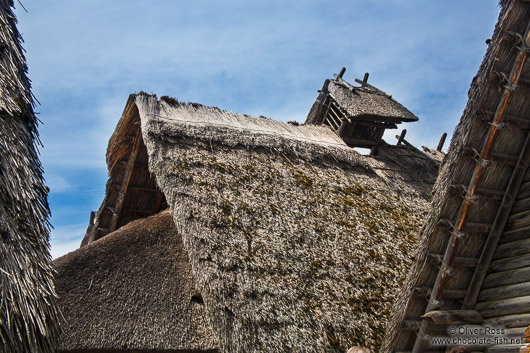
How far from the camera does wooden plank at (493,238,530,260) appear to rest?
469cm

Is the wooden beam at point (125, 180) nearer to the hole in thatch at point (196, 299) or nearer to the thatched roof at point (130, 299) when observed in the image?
the thatched roof at point (130, 299)

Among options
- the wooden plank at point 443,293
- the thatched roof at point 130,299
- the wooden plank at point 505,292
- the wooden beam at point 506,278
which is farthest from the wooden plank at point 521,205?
the thatched roof at point 130,299

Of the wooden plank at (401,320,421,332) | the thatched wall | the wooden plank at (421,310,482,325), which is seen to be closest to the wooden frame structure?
the thatched wall

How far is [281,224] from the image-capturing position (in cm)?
671

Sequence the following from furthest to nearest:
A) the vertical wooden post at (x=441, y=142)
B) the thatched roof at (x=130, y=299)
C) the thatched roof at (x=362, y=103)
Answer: the vertical wooden post at (x=441, y=142) → the thatched roof at (x=362, y=103) → the thatched roof at (x=130, y=299)

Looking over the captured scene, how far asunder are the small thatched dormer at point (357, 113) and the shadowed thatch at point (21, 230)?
6.59 m

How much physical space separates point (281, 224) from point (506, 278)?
9.50ft

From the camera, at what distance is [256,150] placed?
8.26 meters

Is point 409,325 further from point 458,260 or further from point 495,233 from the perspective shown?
point 495,233

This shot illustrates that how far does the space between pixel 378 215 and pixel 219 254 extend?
3.01 metres

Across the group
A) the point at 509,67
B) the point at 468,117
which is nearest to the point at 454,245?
the point at 468,117

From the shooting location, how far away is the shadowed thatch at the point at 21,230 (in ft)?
13.3

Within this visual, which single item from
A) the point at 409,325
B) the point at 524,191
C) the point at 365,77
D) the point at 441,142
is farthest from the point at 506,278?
the point at 441,142

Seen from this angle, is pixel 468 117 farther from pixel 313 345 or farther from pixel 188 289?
pixel 188 289
